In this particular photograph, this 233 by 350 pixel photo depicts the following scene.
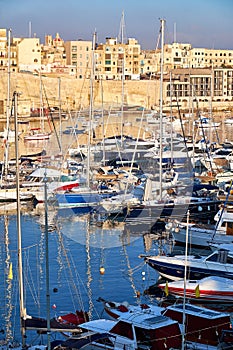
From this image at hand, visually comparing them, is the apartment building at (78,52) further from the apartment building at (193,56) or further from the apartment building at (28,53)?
the apartment building at (193,56)

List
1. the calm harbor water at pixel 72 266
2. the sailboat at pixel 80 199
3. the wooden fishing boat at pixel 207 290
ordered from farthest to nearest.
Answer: the sailboat at pixel 80 199, the calm harbor water at pixel 72 266, the wooden fishing boat at pixel 207 290

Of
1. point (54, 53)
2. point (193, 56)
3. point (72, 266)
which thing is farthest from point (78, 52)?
point (72, 266)

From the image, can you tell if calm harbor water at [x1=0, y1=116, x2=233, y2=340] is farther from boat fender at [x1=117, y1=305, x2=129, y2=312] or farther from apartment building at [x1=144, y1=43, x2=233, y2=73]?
apartment building at [x1=144, y1=43, x2=233, y2=73]

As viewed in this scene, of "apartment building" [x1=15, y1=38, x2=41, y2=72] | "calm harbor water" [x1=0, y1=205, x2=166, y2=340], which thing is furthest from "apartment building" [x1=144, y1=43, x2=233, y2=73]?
"calm harbor water" [x1=0, y1=205, x2=166, y2=340]

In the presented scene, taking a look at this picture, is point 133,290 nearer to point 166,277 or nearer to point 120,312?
point 166,277

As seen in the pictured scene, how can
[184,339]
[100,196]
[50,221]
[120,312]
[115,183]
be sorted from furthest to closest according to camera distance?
[115,183]
[100,196]
[50,221]
[120,312]
[184,339]

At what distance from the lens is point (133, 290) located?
8.53m

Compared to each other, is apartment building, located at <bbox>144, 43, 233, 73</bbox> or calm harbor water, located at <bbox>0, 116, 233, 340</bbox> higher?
apartment building, located at <bbox>144, 43, 233, 73</bbox>

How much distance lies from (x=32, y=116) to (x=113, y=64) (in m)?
13.1

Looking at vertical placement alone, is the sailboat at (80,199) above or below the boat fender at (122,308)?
above

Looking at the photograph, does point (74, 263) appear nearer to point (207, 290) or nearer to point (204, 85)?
point (207, 290)

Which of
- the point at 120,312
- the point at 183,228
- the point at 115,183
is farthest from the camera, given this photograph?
the point at 115,183

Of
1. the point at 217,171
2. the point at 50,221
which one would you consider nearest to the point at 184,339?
the point at 50,221

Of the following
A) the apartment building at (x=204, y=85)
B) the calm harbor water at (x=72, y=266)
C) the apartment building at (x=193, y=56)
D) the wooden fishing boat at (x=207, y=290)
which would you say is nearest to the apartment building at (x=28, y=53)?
the apartment building at (x=204, y=85)
